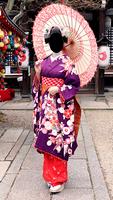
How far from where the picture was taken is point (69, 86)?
452 centimetres

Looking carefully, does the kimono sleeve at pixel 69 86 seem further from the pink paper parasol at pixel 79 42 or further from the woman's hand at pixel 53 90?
the pink paper parasol at pixel 79 42

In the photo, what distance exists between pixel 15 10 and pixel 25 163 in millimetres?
9334

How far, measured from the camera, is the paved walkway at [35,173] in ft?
14.9

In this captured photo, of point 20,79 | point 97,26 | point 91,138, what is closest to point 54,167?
point 91,138

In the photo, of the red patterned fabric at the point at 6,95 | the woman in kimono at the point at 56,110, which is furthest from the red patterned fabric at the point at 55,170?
the red patterned fabric at the point at 6,95

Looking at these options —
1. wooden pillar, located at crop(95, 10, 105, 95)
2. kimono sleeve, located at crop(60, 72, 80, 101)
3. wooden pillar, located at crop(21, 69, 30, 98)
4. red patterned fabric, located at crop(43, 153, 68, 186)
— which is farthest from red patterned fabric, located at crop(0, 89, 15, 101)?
kimono sleeve, located at crop(60, 72, 80, 101)

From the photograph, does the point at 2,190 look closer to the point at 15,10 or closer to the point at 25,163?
the point at 25,163

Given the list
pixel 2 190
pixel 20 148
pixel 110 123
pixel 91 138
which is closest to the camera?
pixel 2 190

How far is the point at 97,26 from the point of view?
15.8m

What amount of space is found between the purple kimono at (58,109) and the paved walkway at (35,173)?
470mm

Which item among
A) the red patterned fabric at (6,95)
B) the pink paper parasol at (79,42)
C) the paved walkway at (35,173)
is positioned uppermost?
the pink paper parasol at (79,42)

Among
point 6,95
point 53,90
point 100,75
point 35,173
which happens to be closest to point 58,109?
point 53,90

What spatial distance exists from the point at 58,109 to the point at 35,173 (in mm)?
1137

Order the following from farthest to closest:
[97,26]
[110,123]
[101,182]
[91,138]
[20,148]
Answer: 1. [97,26]
2. [110,123]
3. [91,138]
4. [20,148]
5. [101,182]
